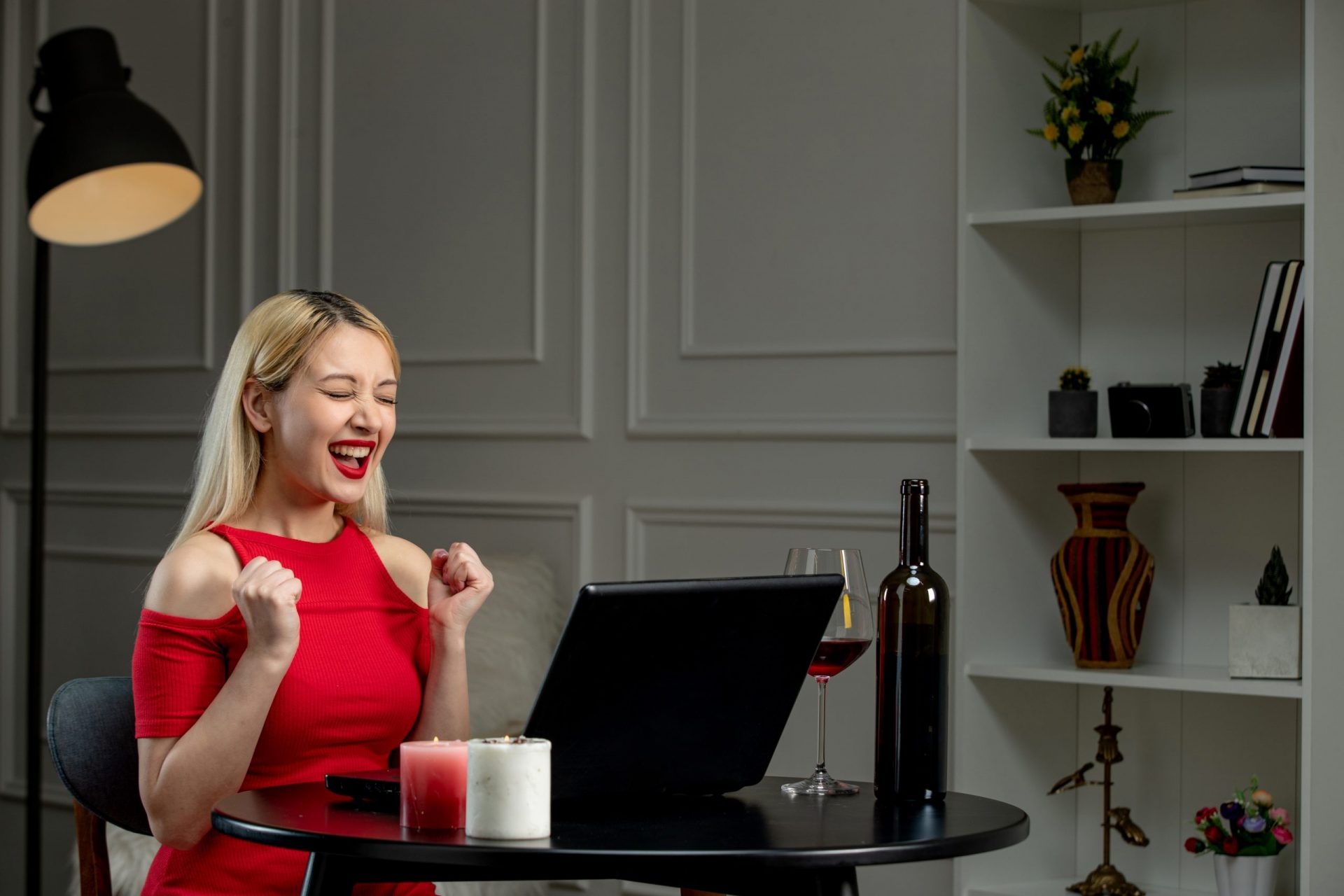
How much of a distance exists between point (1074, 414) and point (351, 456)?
1232 mm

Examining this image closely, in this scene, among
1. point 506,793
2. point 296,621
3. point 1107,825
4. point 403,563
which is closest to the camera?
point 506,793

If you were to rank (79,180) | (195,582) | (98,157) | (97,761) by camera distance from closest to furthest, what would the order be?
(195,582) < (97,761) < (98,157) < (79,180)

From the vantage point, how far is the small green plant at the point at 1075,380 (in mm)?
2379

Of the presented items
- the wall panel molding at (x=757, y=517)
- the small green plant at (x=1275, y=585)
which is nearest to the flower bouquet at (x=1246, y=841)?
the small green plant at (x=1275, y=585)

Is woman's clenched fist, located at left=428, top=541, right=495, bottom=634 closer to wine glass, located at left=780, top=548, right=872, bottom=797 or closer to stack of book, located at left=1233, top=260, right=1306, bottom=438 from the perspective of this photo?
wine glass, located at left=780, top=548, right=872, bottom=797

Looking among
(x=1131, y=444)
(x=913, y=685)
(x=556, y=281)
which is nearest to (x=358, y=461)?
(x=913, y=685)

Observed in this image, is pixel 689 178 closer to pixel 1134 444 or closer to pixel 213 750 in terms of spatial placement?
pixel 1134 444

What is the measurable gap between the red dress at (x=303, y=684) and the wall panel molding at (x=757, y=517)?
1159 mm

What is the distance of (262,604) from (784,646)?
0.48 meters

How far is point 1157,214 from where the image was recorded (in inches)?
88.3

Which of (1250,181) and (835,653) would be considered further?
(1250,181)

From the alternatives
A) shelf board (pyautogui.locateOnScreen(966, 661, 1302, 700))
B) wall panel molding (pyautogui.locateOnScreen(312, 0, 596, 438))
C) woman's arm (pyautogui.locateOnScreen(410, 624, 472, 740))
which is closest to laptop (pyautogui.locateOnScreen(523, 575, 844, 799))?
woman's arm (pyautogui.locateOnScreen(410, 624, 472, 740))

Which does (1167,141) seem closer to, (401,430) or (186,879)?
(401,430)

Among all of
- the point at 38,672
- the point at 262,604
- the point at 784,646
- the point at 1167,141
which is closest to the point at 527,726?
the point at 784,646
